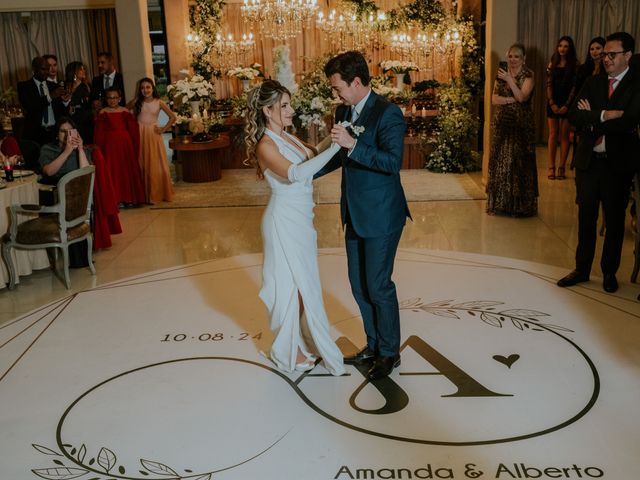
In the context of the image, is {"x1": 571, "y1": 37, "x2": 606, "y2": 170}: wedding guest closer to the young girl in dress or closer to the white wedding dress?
the young girl in dress

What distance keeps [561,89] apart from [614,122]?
174 inches

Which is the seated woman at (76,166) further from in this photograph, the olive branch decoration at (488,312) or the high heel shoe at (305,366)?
the olive branch decoration at (488,312)

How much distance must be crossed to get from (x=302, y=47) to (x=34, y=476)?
1308cm

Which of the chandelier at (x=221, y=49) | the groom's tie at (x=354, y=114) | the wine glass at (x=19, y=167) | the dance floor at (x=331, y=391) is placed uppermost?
the chandelier at (x=221, y=49)

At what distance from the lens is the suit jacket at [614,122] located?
204 inches

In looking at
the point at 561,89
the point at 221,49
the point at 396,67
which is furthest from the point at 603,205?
the point at 221,49

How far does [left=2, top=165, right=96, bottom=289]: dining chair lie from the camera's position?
5.98 meters

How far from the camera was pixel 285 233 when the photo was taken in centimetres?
409

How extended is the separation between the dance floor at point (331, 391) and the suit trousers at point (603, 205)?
0.26m

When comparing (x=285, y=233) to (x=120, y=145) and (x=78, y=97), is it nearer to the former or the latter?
(x=120, y=145)

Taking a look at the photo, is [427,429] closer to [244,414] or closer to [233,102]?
[244,414]

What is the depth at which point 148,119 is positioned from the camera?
923cm

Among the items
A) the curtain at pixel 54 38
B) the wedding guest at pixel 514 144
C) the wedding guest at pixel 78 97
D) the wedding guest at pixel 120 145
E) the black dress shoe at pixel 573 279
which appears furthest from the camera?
the curtain at pixel 54 38

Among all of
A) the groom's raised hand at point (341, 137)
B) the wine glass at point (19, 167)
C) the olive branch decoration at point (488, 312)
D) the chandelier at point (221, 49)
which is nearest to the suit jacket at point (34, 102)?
the wine glass at point (19, 167)
